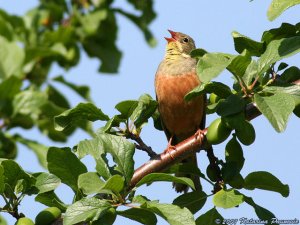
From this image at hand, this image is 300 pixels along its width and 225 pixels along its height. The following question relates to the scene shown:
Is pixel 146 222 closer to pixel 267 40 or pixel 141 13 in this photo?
pixel 267 40

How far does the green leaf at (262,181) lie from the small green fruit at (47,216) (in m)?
1.01

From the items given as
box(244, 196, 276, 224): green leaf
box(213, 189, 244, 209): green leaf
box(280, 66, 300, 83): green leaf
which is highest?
box(280, 66, 300, 83): green leaf

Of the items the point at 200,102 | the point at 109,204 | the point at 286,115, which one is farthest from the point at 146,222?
the point at 200,102

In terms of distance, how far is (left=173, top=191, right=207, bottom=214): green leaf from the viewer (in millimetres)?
3633

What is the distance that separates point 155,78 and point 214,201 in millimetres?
3072

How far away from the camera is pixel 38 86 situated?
6.36 metres

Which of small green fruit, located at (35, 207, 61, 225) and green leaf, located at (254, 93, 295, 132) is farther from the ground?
green leaf, located at (254, 93, 295, 132)

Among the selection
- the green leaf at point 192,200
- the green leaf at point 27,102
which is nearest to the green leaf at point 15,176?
the green leaf at point 192,200

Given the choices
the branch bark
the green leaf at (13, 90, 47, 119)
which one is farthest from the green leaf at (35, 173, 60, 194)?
the green leaf at (13, 90, 47, 119)

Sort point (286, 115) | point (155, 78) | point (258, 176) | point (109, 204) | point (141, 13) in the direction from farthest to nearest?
point (141, 13), point (155, 78), point (258, 176), point (109, 204), point (286, 115)

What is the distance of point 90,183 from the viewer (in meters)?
3.27

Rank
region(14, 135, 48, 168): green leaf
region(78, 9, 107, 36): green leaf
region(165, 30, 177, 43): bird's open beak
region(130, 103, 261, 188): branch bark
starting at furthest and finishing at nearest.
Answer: region(165, 30, 177, 43): bird's open beak < region(78, 9, 107, 36): green leaf < region(14, 135, 48, 168): green leaf < region(130, 103, 261, 188): branch bark

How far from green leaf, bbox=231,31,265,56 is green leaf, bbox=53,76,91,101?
9.62ft

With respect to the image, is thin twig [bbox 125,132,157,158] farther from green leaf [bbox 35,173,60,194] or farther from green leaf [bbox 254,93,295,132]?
green leaf [bbox 254,93,295,132]
